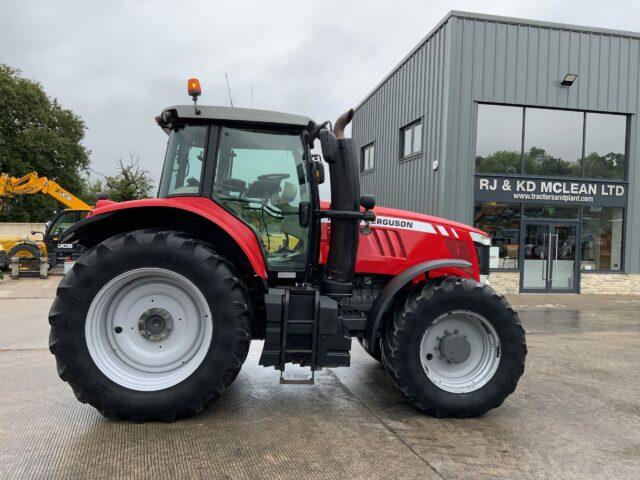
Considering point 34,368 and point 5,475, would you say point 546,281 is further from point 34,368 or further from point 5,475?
point 5,475

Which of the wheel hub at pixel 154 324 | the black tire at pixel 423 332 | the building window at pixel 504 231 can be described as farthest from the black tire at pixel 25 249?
the black tire at pixel 423 332

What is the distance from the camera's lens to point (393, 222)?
4.31 m

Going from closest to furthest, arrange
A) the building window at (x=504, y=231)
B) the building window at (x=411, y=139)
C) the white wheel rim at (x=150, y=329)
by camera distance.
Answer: the white wheel rim at (x=150, y=329), the building window at (x=504, y=231), the building window at (x=411, y=139)

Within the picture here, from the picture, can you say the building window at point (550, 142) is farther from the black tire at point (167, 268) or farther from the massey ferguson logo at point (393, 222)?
the black tire at point (167, 268)

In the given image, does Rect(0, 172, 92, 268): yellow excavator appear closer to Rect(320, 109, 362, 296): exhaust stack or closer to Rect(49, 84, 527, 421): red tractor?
Rect(49, 84, 527, 421): red tractor

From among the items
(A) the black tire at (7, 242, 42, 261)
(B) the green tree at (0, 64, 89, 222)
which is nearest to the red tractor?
(A) the black tire at (7, 242, 42, 261)

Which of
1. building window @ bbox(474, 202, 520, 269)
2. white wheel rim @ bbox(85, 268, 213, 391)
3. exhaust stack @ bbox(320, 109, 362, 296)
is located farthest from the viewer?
building window @ bbox(474, 202, 520, 269)

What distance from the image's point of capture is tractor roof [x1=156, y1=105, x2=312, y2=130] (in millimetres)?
3850

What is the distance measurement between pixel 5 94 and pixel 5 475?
115 feet

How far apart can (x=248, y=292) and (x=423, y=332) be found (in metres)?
1.39

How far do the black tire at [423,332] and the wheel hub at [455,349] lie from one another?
0.24 meters

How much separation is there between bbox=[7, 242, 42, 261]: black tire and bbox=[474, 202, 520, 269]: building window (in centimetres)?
1241

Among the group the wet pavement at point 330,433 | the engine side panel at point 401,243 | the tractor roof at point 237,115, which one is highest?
the tractor roof at point 237,115

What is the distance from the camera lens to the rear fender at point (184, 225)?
3.64 m
